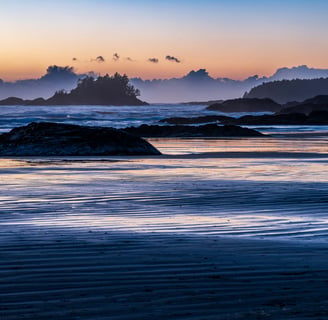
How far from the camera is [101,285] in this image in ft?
14.7

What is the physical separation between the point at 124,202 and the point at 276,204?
1.84m

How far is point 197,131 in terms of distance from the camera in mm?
35781

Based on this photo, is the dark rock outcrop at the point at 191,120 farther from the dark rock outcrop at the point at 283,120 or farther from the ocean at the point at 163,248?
the ocean at the point at 163,248

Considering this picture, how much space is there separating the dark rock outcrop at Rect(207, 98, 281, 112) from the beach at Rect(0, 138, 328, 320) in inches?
4226

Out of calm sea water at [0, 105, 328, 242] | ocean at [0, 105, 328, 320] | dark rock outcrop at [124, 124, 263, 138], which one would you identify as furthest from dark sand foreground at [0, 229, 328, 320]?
dark rock outcrop at [124, 124, 263, 138]

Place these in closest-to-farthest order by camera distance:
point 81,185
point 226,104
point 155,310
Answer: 1. point 155,310
2. point 81,185
3. point 226,104

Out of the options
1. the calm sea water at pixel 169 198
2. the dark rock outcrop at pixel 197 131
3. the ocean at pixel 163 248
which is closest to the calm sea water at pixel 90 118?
the dark rock outcrop at pixel 197 131

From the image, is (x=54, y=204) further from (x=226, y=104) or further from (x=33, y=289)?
(x=226, y=104)

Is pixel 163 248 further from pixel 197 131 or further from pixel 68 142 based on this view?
pixel 197 131

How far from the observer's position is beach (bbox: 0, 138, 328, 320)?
13.3 feet

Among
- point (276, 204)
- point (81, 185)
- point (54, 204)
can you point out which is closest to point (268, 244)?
point (276, 204)

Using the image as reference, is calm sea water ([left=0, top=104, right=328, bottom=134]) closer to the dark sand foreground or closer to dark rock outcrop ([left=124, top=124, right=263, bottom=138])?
dark rock outcrop ([left=124, top=124, right=263, bottom=138])

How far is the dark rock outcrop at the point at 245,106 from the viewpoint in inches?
4678

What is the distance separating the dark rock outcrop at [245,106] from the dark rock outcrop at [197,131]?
267ft
